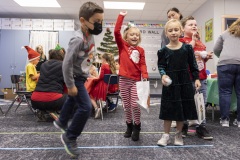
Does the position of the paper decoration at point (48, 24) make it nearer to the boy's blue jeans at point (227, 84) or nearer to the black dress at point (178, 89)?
the boy's blue jeans at point (227, 84)

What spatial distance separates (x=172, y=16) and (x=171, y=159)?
5.03ft

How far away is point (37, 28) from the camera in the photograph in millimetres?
7695

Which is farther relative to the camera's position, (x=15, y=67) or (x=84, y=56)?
(x=15, y=67)

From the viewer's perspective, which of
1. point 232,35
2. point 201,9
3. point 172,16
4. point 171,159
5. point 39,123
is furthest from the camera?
point 201,9

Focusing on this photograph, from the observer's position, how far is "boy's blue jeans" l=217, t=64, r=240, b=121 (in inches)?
114

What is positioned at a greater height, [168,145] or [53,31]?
[53,31]

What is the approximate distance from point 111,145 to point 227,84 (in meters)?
1.71

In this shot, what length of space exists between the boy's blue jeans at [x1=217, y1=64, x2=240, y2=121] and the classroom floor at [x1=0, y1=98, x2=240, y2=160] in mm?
248

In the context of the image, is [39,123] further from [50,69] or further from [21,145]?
[21,145]

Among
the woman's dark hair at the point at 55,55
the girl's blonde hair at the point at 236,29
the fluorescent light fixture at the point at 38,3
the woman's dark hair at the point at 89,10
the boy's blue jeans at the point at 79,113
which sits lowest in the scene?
the boy's blue jeans at the point at 79,113

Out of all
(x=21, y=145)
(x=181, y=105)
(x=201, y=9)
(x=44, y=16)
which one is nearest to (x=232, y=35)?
(x=181, y=105)

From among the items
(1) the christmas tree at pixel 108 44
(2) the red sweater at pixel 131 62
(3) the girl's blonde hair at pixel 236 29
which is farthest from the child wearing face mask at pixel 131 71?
(1) the christmas tree at pixel 108 44

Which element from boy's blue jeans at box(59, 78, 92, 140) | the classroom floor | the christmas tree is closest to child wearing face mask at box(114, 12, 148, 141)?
the classroom floor

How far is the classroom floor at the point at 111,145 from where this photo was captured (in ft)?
5.67
